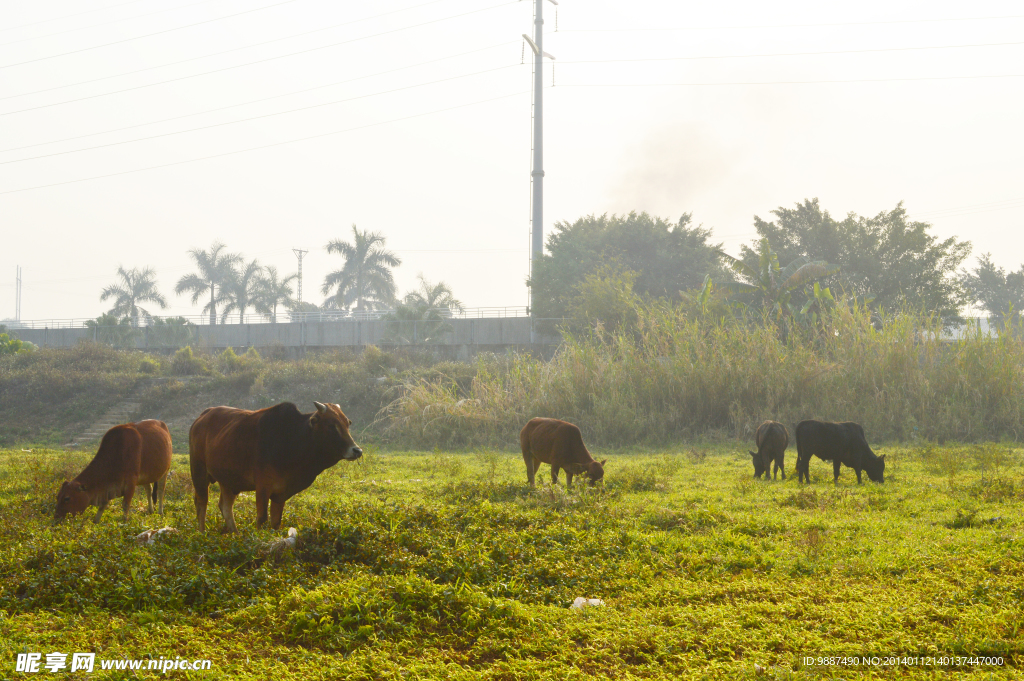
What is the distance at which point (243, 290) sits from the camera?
5606 centimetres

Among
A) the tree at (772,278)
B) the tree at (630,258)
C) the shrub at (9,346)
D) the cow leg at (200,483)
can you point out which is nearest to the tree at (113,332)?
the shrub at (9,346)

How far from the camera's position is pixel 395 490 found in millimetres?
10484

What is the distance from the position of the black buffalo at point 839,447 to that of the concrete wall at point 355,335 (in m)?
23.8

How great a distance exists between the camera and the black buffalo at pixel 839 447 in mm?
10258

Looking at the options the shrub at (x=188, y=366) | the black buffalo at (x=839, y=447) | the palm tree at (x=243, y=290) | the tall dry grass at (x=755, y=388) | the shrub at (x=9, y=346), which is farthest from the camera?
the palm tree at (x=243, y=290)

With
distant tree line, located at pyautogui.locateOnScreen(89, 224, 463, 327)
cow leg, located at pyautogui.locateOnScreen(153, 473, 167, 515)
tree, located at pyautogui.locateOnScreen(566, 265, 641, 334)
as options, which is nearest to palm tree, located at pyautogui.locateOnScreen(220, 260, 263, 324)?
distant tree line, located at pyautogui.locateOnScreen(89, 224, 463, 327)

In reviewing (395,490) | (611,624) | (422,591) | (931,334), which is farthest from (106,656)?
(931,334)

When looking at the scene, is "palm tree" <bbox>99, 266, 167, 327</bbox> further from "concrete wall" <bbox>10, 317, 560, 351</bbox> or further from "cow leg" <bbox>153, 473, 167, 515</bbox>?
"cow leg" <bbox>153, 473, 167, 515</bbox>

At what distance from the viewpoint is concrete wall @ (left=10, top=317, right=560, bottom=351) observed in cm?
3528

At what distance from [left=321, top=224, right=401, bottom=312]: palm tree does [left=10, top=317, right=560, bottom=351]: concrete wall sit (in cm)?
1254

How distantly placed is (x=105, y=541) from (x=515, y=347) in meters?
27.9

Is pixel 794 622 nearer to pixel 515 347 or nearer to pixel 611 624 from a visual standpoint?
pixel 611 624

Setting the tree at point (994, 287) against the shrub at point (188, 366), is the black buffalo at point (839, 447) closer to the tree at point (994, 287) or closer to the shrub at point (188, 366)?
the shrub at point (188, 366)

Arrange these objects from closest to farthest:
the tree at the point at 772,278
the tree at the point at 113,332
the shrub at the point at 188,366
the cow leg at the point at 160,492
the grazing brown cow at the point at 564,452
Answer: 1. the cow leg at the point at 160,492
2. the grazing brown cow at the point at 564,452
3. the tree at the point at 772,278
4. the shrub at the point at 188,366
5. the tree at the point at 113,332
